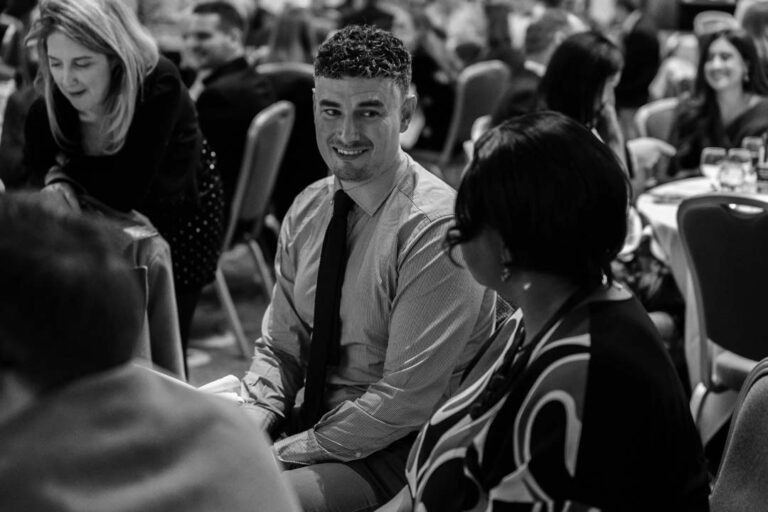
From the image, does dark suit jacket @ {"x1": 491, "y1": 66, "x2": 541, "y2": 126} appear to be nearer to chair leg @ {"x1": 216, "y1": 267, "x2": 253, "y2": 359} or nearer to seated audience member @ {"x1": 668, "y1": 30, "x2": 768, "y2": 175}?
seated audience member @ {"x1": 668, "y1": 30, "x2": 768, "y2": 175}

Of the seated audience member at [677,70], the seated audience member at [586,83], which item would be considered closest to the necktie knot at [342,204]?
the seated audience member at [586,83]

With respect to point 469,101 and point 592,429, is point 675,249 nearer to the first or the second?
point 592,429

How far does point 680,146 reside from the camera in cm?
477

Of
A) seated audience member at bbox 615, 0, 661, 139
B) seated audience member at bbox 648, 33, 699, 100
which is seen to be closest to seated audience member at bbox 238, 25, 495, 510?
seated audience member at bbox 648, 33, 699, 100

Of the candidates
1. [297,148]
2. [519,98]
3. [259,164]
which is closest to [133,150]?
[259,164]

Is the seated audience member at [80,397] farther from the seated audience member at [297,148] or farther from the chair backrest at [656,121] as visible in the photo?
the chair backrest at [656,121]

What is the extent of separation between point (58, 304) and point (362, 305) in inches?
45.7

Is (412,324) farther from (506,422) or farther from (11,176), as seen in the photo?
(11,176)

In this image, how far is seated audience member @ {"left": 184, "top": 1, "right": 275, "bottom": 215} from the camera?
4.54 meters

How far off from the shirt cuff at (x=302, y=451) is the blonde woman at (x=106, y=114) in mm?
888

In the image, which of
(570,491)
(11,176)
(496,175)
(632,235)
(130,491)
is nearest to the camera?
(130,491)

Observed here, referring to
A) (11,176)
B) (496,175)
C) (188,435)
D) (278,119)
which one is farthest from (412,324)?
(278,119)

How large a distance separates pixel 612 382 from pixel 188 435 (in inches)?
21.2

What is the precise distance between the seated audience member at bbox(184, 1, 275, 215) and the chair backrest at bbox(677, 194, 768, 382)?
2.10 metres
